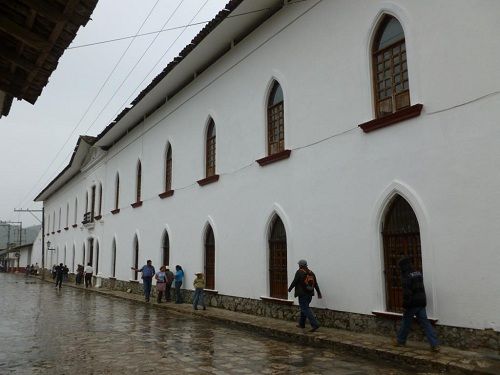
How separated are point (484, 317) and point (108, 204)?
21575 mm

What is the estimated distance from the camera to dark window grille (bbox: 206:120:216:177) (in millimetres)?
15219

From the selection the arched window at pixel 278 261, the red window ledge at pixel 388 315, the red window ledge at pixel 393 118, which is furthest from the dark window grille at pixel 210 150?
the red window ledge at pixel 388 315

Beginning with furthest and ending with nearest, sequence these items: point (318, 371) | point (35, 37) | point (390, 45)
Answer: point (390, 45) → point (318, 371) → point (35, 37)

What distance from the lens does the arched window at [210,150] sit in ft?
49.9

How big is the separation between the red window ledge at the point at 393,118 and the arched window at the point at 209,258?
7.14 metres

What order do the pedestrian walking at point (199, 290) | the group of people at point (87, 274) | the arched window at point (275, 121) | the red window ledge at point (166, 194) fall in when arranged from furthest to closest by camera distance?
the group of people at point (87, 274), the red window ledge at point (166, 194), the pedestrian walking at point (199, 290), the arched window at point (275, 121)

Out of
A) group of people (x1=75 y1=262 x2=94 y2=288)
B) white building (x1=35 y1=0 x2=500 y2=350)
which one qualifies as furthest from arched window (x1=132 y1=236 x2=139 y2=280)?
group of people (x1=75 y1=262 x2=94 y2=288)

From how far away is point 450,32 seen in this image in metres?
7.75

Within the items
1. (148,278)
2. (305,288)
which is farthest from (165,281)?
(305,288)

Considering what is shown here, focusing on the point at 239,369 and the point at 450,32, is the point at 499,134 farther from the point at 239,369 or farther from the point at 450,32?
the point at 239,369

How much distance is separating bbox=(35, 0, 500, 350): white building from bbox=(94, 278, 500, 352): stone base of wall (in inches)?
4.6

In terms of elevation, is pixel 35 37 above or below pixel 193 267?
above

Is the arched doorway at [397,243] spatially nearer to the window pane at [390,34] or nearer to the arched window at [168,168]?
the window pane at [390,34]

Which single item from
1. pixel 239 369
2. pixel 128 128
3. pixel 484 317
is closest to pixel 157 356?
pixel 239 369
